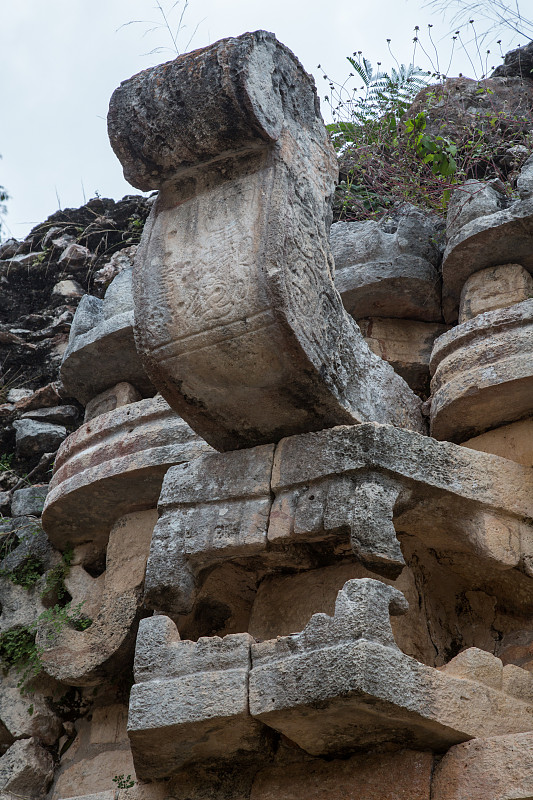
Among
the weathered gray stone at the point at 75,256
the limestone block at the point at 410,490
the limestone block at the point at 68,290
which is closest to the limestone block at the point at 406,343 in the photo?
the limestone block at the point at 410,490

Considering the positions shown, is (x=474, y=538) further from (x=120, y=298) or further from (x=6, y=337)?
(x=6, y=337)

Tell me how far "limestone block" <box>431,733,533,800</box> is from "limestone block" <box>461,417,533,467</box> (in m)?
1.06

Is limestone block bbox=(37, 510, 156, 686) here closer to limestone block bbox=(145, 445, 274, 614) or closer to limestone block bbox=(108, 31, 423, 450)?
limestone block bbox=(145, 445, 274, 614)

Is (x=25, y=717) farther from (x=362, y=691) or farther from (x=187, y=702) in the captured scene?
(x=362, y=691)

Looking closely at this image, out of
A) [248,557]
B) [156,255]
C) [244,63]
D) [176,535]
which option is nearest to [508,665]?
[248,557]

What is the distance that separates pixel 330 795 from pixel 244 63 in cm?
222

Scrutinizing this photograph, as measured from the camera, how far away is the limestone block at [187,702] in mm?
2742

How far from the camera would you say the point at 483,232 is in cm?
392

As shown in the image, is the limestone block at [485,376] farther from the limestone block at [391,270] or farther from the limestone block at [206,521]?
the limestone block at [206,521]

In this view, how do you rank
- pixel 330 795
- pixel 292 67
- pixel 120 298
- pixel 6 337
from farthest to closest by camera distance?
pixel 6 337 < pixel 120 298 < pixel 292 67 < pixel 330 795

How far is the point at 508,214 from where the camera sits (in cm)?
389

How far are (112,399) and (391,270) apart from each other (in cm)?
140

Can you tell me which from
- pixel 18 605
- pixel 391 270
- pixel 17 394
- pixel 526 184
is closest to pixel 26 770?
pixel 18 605

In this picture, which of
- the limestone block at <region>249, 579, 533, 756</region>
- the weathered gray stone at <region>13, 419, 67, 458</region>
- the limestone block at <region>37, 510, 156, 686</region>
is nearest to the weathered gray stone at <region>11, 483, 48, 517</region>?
the weathered gray stone at <region>13, 419, 67, 458</region>
